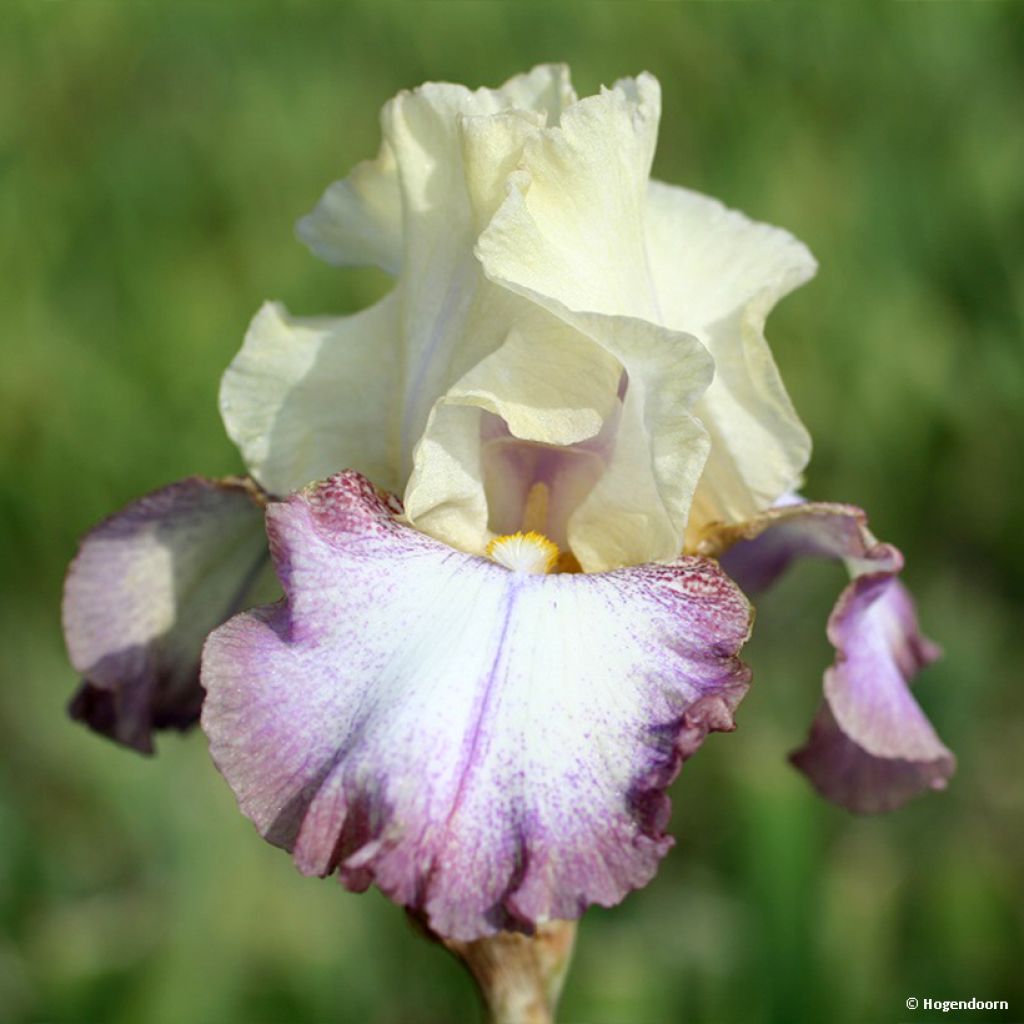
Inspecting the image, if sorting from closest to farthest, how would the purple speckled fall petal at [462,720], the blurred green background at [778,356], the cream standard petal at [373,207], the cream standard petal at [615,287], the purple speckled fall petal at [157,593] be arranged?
the purple speckled fall petal at [462,720], the cream standard petal at [615,287], the cream standard petal at [373,207], the purple speckled fall petal at [157,593], the blurred green background at [778,356]

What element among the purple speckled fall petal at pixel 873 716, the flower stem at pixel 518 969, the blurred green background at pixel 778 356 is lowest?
the blurred green background at pixel 778 356

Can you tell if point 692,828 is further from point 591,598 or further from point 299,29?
point 299,29

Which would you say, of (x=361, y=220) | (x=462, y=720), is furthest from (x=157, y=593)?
(x=462, y=720)

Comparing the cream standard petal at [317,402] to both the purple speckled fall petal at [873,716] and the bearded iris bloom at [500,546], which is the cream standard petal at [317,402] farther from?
the purple speckled fall petal at [873,716]

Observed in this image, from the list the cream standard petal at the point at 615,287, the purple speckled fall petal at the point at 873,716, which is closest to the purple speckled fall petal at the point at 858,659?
the purple speckled fall petal at the point at 873,716

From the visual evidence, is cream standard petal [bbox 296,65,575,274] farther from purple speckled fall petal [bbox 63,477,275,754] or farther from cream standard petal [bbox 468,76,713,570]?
purple speckled fall petal [bbox 63,477,275,754]

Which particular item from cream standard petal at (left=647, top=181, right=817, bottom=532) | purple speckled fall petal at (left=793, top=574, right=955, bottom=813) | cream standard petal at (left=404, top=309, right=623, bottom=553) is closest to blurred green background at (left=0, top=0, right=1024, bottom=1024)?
purple speckled fall petal at (left=793, top=574, right=955, bottom=813)

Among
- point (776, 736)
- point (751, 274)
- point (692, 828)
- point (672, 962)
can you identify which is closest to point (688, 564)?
point (751, 274)

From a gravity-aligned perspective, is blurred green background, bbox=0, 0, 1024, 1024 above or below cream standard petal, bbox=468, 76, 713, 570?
below
